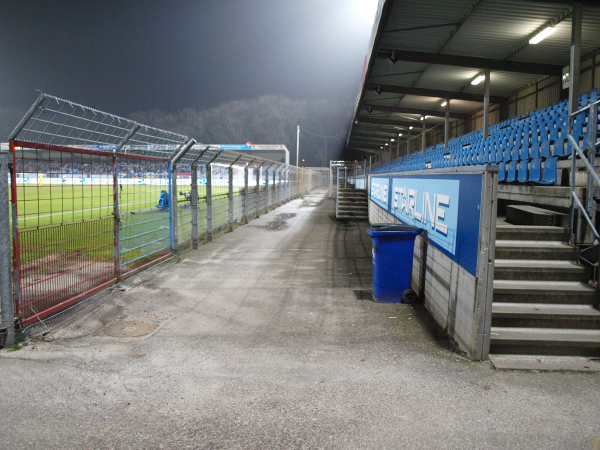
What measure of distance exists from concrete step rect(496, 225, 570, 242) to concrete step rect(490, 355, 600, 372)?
5.73 feet

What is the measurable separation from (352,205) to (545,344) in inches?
617

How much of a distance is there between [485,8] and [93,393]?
12.9 meters

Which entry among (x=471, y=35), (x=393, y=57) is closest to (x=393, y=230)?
(x=471, y=35)

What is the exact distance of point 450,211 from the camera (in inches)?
198

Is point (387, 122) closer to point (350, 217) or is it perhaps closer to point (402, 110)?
point (402, 110)

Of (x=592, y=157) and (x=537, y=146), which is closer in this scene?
(x=592, y=157)

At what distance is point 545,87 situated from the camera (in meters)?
18.4

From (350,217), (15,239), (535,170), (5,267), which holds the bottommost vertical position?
(350,217)

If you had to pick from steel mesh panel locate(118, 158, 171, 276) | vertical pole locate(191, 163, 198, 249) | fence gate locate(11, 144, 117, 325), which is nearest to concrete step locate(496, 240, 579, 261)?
fence gate locate(11, 144, 117, 325)

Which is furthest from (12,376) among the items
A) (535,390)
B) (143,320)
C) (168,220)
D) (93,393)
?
(168,220)

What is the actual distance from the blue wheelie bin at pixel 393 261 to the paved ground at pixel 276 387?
0.24 metres

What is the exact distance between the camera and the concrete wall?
405 centimetres

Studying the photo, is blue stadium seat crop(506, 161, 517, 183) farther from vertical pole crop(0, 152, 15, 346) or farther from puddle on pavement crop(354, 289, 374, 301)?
vertical pole crop(0, 152, 15, 346)

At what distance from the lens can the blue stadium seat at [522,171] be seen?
361 inches
